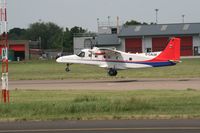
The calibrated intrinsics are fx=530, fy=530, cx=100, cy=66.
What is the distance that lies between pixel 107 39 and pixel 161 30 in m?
12.0

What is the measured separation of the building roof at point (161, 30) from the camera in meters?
114

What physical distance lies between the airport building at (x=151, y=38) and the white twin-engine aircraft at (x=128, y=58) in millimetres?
69916

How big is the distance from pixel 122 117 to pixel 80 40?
365ft

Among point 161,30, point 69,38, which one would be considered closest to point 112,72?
point 161,30

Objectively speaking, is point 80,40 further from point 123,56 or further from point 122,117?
point 122,117

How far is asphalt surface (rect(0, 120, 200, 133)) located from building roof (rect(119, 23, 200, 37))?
3938 inches

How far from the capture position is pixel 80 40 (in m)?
126

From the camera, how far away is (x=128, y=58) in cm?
4206

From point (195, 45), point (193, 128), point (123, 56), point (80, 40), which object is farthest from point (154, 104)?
→ point (80, 40)

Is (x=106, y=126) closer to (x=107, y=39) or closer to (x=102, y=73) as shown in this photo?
(x=102, y=73)

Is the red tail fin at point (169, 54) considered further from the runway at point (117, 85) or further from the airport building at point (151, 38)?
the airport building at point (151, 38)

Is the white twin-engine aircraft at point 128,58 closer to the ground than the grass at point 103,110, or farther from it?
farther from it

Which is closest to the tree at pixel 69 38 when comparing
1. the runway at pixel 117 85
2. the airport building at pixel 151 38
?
the airport building at pixel 151 38

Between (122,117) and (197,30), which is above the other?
(197,30)
